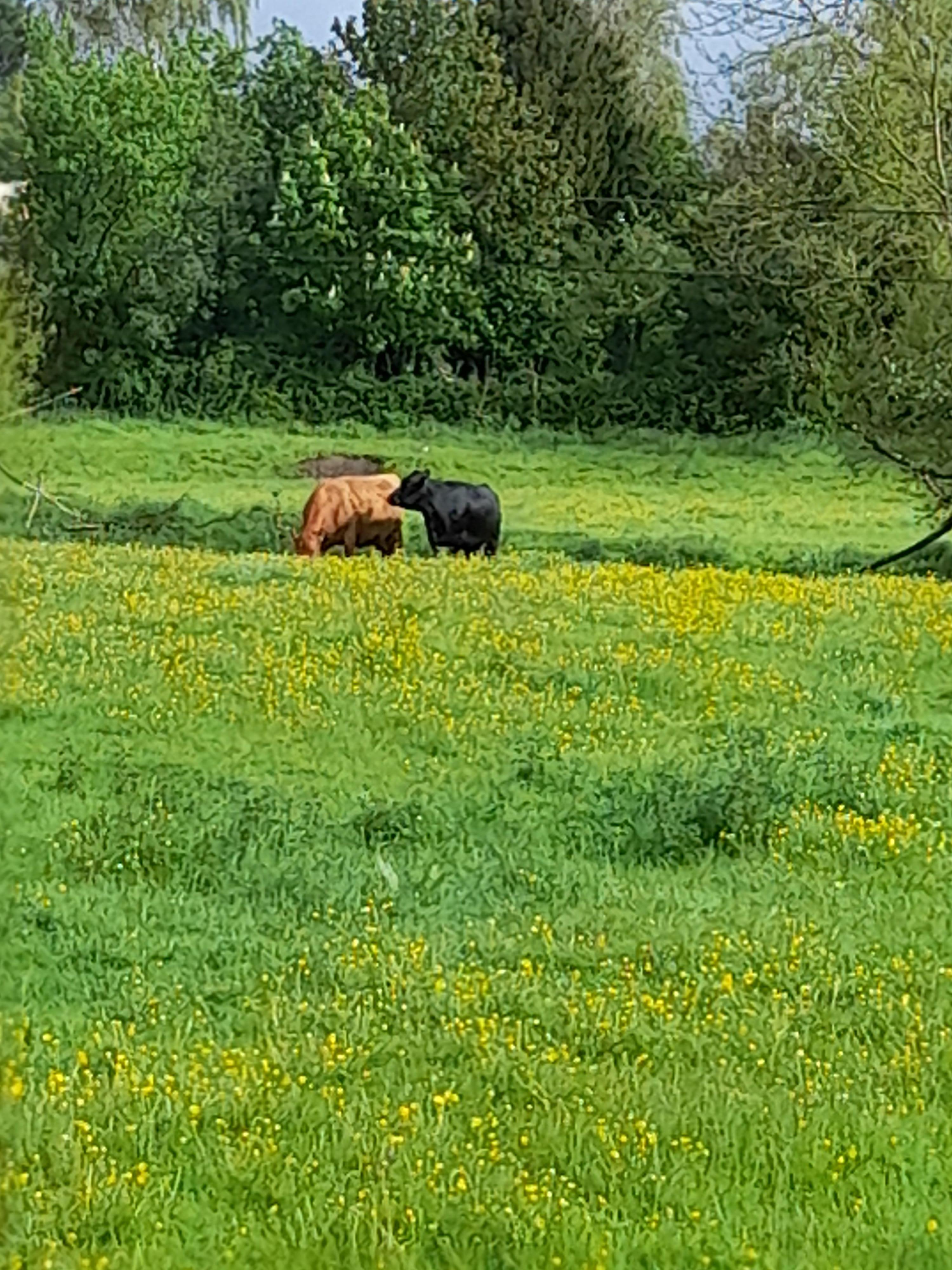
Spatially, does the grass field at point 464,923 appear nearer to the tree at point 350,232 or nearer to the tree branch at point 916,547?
the tree at point 350,232

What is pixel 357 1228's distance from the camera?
1694mm

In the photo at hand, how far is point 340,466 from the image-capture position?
265 inches

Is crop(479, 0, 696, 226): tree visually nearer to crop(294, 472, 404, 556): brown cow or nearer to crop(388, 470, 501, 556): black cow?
crop(388, 470, 501, 556): black cow

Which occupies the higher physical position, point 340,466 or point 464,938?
point 340,466

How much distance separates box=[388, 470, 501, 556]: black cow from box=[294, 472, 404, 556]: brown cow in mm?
68

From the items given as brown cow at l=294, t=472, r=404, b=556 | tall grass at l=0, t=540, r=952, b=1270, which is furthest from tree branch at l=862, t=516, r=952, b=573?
tall grass at l=0, t=540, r=952, b=1270

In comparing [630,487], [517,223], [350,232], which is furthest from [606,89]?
[630,487]

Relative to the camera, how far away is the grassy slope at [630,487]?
645 cm

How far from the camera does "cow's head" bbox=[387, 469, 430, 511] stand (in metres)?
6.61

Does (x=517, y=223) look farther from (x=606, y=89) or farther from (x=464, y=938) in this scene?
(x=464, y=938)

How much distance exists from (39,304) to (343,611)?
257 centimetres

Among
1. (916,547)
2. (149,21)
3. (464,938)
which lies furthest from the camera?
(916,547)

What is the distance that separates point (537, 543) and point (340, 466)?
790 mm

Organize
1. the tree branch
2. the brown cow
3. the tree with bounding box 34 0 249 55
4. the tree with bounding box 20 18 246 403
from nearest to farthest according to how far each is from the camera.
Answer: the tree with bounding box 34 0 249 55 < the tree with bounding box 20 18 246 403 < the brown cow < the tree branch
